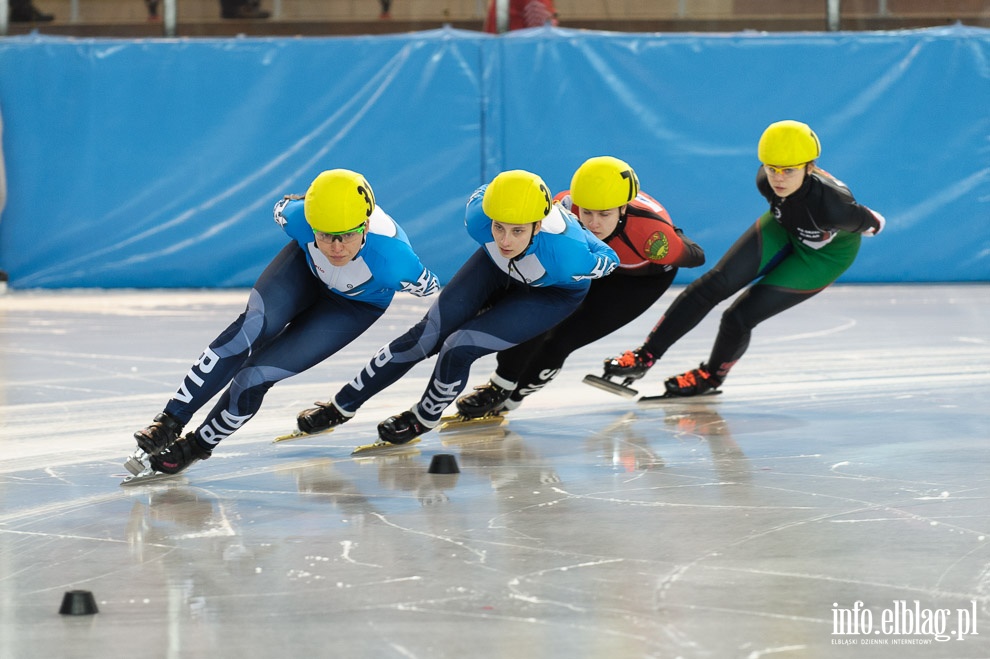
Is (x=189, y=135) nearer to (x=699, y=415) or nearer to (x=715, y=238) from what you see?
(x=715, y=238)

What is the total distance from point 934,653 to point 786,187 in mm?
3087

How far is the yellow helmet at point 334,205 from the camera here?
13.5 feet

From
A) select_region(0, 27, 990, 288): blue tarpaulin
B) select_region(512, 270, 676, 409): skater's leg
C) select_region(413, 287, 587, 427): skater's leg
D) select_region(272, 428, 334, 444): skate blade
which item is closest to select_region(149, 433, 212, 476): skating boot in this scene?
select_region(272, 428, 334, 444): skate blade

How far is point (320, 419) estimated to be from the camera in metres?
4.77

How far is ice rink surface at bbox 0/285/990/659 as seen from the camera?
8.61ft

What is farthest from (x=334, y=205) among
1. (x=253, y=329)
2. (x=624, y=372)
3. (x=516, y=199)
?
(x=624, y=372)

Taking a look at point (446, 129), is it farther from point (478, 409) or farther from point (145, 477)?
point (145, 477)

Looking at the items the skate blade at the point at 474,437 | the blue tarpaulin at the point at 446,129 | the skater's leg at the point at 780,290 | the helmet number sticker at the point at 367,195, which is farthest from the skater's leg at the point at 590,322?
the blue tarpaulin at the point at 446,129

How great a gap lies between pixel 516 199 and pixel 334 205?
66cm

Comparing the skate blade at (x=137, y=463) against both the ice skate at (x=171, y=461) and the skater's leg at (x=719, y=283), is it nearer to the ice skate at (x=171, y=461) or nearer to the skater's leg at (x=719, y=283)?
the ice skate at (x=171, y=461)

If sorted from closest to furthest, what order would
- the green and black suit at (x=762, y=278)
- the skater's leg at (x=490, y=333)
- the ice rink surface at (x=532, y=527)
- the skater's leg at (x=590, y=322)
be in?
the ice rink surface at (x=532, y=527), the skater's leg at (x=490, y=333), the skater's leg at (x=590, y=322), the green and black suit at (x=762, y=278)

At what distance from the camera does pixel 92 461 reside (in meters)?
4.40

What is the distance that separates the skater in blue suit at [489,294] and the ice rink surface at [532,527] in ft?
0.55

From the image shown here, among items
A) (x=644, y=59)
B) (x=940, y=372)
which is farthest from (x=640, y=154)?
(x=940, y=372)
